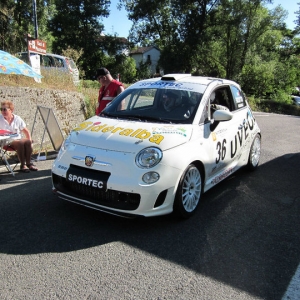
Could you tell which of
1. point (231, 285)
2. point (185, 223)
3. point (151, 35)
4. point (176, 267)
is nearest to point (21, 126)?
point (185, 223)

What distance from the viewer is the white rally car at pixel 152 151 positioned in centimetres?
349

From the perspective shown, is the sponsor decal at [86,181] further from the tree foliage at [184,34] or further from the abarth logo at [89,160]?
the tree foliage at [184,34]

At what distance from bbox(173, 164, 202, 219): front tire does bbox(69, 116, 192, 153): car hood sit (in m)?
0.42

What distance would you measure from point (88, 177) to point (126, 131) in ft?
2.42

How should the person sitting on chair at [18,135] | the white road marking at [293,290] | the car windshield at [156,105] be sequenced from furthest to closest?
the person sitting on chair at [18,135]
the car windshield at [156,105]
the white road marking at [293,290]

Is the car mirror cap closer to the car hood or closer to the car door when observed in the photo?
the car door

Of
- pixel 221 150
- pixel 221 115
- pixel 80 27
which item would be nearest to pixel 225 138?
pixel 221 150

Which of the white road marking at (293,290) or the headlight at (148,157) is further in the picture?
the headlight at (148,157)

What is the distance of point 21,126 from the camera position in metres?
6.05

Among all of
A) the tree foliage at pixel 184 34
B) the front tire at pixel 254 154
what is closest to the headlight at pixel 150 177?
the front tire at pixel 254 154

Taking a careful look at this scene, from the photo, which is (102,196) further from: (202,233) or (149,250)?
(202,233)

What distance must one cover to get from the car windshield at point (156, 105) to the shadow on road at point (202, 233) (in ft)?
4.30

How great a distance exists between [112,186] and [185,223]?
109cm

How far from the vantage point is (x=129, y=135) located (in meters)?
3.79
